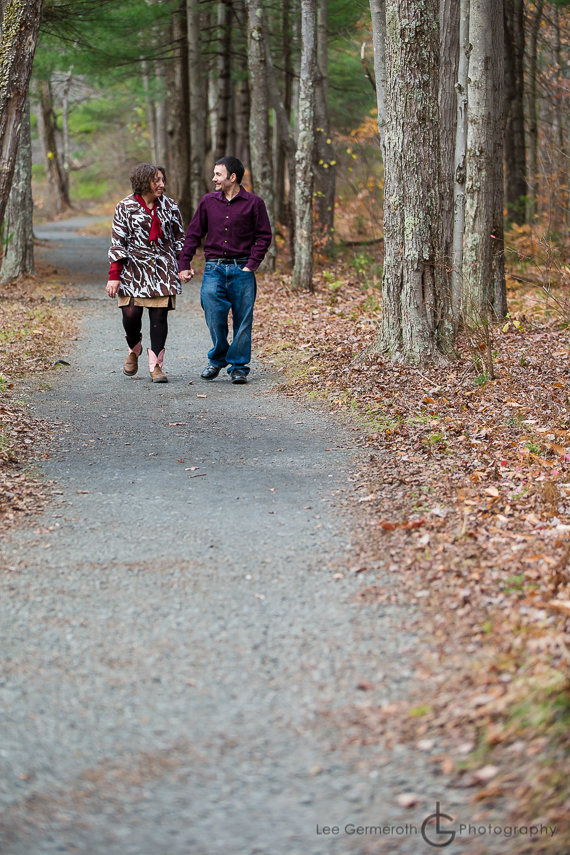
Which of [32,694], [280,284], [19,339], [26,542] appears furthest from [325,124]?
[32,694]

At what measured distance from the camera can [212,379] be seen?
30.3 ft

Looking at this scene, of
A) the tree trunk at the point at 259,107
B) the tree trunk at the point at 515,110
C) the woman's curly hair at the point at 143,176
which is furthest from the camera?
the tree trunk at the point at 515,110

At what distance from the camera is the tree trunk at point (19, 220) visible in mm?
16328

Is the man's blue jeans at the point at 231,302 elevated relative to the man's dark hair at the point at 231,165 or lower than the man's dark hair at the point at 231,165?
lower

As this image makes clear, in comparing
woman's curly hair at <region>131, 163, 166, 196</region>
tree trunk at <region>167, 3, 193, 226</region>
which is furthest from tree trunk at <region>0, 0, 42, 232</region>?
tree trunk at <region>167, 3, 193, 226</region>

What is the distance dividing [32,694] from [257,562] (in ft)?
4.94

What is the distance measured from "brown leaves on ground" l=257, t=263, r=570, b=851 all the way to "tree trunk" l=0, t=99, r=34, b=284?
872 centimetres

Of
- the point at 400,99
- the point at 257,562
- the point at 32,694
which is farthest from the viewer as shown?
the point at 400,99

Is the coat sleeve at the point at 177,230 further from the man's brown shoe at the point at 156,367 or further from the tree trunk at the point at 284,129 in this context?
the tree trunk at the point at 284,129

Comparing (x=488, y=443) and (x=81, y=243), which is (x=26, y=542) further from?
(x=81, y=243)

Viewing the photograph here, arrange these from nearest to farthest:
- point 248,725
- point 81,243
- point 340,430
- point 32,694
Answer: point 248,725, point 32,694, point 340,430, point 81,243

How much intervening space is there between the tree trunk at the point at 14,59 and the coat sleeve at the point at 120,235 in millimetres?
2125

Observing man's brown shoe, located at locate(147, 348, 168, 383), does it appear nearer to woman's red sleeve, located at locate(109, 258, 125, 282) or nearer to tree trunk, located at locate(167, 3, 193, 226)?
woman's red sleeve, located at locate(109, 258, 125, 282)

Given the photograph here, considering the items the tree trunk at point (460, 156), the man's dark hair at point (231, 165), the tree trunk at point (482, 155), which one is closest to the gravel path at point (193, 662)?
the man's dark hair at point (231, 165)
